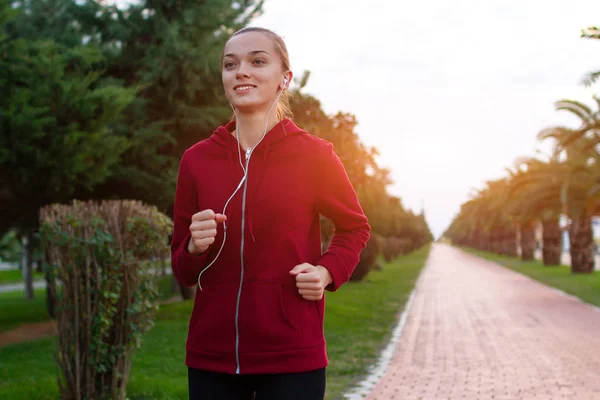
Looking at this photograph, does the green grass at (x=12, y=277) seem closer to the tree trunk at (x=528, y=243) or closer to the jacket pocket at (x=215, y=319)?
the tree trunk at (x=528, y=243)

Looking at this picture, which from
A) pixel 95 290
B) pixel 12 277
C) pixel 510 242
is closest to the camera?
pixel 95 290

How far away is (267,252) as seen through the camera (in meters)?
2.12

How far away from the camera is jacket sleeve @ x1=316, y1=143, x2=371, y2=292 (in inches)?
87.0

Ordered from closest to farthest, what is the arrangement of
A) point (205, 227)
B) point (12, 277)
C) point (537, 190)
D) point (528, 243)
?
point (205, 227) → point (537, 190) → point (528, 243) → point (12, 277)

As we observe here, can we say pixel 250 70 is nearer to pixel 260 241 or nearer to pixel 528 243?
pixel 260 241

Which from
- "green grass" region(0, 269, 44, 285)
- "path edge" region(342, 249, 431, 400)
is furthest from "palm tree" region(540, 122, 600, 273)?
"green grass" region(0, 269, 44, 285)

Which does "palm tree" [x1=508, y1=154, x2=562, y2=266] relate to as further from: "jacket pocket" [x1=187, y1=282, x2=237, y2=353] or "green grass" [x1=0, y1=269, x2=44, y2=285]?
"green grass" [x1=0, y1=269, x2=44, y2=285]

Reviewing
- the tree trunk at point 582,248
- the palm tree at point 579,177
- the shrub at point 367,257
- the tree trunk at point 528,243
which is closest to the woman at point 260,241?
the palm tree at point 579,177

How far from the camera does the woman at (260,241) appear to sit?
2.10 meters

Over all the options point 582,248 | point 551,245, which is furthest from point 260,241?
point 551,245

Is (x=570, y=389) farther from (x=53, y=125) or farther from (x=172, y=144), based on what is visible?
(x=172, y=144)

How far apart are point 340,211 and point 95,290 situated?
14.1 ft

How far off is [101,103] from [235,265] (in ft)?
35.6

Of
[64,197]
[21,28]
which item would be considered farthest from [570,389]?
[21,28]
